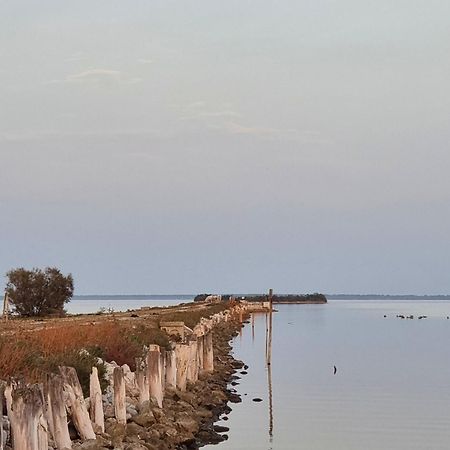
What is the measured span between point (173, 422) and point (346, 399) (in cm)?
1537

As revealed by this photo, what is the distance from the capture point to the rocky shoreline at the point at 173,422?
16.6 m

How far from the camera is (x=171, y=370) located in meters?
25.1

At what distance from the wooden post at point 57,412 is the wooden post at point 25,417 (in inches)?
63.4

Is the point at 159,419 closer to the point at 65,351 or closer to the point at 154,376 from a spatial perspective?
the point at 154,376

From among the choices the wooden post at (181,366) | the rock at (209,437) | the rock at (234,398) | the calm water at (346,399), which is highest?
the wooden post at (181,366)

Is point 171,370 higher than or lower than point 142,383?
lower

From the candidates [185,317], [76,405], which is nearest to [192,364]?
[76,405]

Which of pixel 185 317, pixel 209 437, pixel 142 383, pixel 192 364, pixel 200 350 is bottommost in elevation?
pixel 209 437

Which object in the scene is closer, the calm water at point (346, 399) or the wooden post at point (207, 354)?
the calm water at point (346, 399)

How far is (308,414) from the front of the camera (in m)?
31.5

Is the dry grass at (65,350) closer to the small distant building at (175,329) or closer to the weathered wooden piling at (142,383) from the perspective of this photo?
the weathered wooden piling at (142,383)

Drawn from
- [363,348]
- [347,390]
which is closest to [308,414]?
[347,390]

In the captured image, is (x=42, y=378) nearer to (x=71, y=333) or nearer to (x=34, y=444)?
(x=34, y=444)

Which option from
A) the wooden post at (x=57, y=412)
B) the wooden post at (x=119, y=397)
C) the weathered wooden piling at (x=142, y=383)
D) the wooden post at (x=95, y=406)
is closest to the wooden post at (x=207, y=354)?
the weathered wooden piling at (x=142, y=383)
